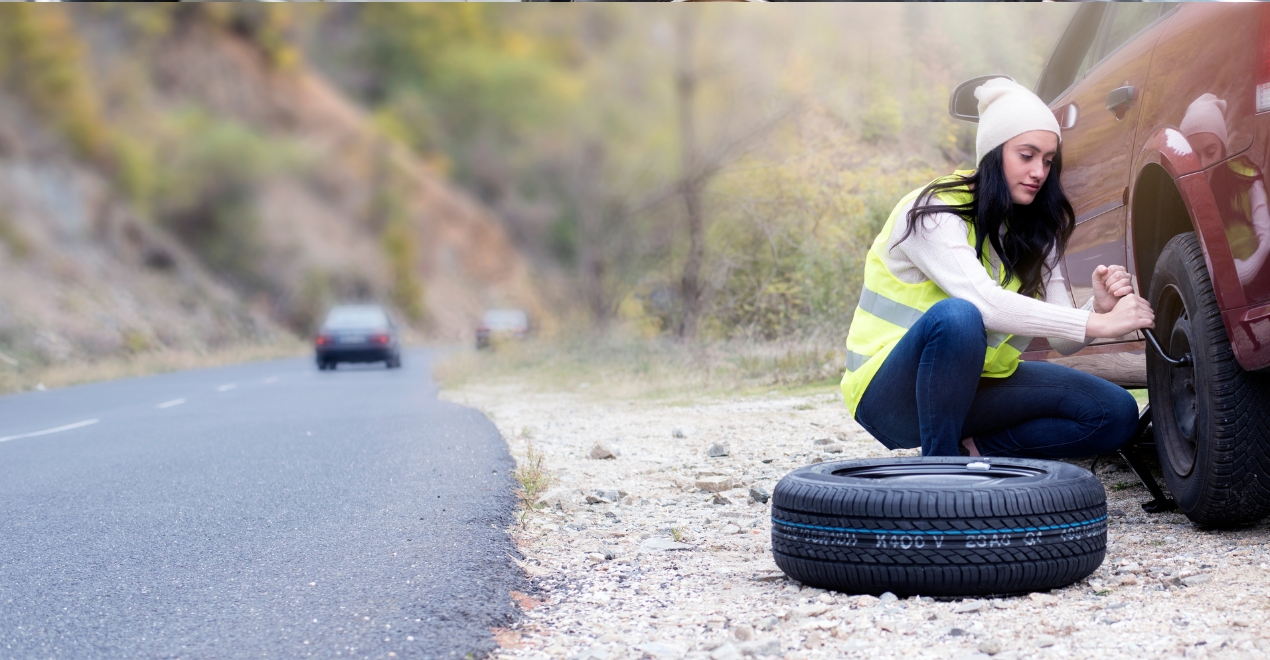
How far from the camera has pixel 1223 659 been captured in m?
2.49

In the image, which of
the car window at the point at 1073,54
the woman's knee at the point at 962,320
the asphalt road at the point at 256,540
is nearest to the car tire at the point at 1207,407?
the woman's knee at the point at 962,320

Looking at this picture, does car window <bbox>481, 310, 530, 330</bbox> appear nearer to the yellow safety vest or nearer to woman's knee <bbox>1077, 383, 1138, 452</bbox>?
the yellow safety vest

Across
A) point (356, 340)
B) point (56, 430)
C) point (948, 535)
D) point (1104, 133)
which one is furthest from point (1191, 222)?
point (356, 340)

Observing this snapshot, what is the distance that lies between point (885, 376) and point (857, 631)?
1.34 m

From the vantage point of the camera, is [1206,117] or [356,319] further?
[356,319]

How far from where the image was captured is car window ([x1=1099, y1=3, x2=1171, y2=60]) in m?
4.07

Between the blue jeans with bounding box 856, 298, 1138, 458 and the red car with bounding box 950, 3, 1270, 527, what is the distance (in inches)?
7.6

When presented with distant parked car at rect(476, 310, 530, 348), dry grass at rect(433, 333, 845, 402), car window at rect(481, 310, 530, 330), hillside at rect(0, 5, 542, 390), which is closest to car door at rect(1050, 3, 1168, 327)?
dry grass at rect(433, 333, 845, 402)

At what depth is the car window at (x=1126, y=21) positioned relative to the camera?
4.07m

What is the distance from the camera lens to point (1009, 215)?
13.2 ft

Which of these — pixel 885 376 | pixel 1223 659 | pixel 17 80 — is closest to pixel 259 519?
pixel 885 376

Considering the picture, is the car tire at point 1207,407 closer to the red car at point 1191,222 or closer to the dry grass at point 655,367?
the red car at point 1191,222

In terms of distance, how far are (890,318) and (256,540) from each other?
240 cm

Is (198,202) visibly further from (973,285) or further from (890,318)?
(973,285)
